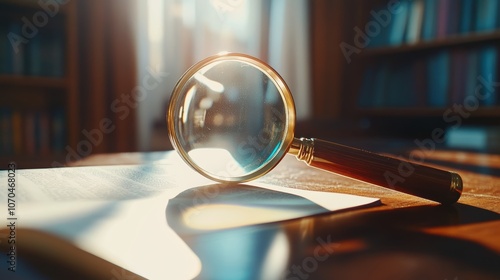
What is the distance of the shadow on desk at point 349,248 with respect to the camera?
0.34 metres

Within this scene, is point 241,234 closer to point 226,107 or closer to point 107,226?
point 107,226

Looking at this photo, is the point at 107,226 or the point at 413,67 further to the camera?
the point at 413,67

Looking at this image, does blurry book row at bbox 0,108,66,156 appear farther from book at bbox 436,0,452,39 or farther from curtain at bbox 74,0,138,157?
book at bbox 436,0,452,39

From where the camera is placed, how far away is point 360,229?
471 millimetres

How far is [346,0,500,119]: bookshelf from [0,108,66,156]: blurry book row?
209 cm

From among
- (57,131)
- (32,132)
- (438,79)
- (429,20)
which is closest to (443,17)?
(429,20)

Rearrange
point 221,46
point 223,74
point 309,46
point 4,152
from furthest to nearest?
point 309,46 < point 221,46 < point 4,152 < point 223,74

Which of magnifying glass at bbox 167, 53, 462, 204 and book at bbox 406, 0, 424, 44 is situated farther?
book at bbox 406, 0, 424, 44

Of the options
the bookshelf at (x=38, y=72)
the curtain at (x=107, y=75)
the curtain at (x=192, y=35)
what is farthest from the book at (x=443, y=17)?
the bookshelf at (x=38, y=72)

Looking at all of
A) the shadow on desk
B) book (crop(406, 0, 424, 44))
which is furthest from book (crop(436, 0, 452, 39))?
the shadow on desk

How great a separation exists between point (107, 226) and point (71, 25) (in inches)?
92.0

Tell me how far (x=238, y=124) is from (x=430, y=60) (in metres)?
2.64

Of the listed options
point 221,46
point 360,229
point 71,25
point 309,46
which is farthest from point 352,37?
point 360,229

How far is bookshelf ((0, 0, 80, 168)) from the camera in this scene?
244 centimetres
